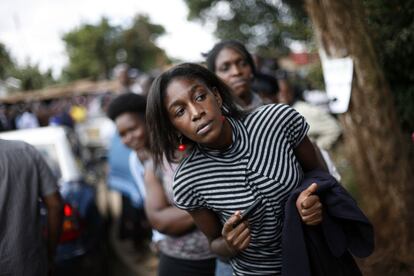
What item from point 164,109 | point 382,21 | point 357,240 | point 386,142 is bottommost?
point 357,240

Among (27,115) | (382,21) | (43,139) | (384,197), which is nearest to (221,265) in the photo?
(384,197)

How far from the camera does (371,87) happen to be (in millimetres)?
2602

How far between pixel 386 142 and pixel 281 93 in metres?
1.71

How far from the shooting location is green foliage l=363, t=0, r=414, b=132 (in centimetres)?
283

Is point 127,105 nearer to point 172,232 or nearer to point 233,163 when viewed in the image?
point 172,232

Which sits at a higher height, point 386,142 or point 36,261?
point 386,142

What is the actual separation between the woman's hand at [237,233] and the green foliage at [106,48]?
127 ft

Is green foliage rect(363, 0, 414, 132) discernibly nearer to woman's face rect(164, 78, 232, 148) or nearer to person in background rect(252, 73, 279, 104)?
person in background rect(252, 73, 279, 104)

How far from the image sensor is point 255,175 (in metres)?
1.56

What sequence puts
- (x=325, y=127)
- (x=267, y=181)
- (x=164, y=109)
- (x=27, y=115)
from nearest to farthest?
(x=267, y=181)
(x=164, y=109)
(x=325, y=127)
(x=27, y=115)

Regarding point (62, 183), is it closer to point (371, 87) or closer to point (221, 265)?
point (221, 265)

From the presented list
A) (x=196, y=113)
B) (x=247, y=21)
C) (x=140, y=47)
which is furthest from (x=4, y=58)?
(x=140, y=47)

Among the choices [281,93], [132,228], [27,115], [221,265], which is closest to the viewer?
[221,265]

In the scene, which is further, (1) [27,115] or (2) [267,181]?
(1) [27,115]
